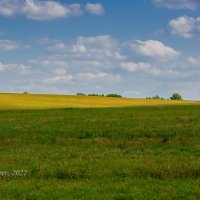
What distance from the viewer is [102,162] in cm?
2241

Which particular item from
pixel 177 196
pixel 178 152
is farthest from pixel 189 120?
pixel 177 196

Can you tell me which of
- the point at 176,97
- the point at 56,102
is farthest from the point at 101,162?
the point at 176,97

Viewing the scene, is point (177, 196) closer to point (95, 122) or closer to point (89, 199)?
point (89, 199)

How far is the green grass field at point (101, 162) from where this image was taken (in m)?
16.8

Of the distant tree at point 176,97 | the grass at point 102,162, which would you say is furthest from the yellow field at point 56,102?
the distant tree at point 176,97

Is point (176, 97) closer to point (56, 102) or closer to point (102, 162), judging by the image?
point (56, 102)

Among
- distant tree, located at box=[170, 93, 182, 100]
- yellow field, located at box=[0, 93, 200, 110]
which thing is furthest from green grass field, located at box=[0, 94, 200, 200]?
distant tree, located at box=[170, 93, 182, 100]

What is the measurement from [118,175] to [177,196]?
4113 mm

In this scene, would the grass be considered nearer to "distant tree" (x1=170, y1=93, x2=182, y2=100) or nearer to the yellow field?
the yellow field

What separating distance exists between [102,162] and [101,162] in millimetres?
45

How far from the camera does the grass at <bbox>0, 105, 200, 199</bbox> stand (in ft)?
55.2

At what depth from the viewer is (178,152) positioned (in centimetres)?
2642

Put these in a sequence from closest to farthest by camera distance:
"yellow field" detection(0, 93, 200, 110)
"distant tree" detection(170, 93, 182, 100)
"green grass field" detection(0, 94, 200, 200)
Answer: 1. "green grass field" detection(0, 94, 200, 200)
2. "yellow field" detection(0, 93, 200, 110)
3. "distant tree" detection(170, 93, 182, 100)

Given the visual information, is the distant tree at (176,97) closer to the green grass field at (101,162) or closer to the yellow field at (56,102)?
the yellow field at (56,102)
